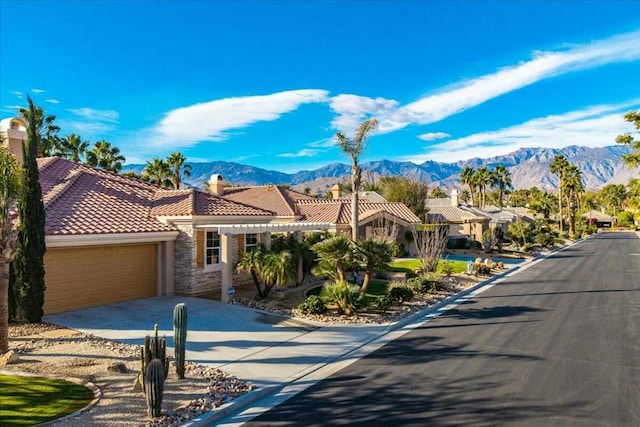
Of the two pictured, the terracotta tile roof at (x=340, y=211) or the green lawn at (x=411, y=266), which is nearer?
the green lawn at (x=411, y=266)

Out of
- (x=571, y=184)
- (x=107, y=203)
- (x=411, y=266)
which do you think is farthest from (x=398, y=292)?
(x=571, y=184)

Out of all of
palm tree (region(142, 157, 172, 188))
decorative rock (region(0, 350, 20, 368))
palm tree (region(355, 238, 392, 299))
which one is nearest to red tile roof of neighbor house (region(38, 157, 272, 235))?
decorative rock (region(0, 350, 20, 368))

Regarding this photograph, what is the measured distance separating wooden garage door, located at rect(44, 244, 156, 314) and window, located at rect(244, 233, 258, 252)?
4612 mm

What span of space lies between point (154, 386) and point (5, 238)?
6018 millimetres

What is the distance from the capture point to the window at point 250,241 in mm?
21625

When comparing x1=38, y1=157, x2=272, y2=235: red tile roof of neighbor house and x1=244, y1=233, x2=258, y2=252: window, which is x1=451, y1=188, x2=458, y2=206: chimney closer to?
x1=38, y1=157, x2=272, y2=235: red tile roof of neighbor house

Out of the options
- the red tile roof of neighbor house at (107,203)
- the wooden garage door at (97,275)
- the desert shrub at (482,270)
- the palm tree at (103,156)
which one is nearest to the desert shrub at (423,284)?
the desert shrub at (482,270)

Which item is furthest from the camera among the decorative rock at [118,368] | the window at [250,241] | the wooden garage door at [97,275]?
the window at [250,241]

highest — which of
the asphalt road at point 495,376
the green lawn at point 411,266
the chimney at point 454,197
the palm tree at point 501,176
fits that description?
the palm tree at point 501,176

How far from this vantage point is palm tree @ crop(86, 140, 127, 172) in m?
38.6

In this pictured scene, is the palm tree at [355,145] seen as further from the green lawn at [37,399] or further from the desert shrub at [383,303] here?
the green lawn at [37,399]

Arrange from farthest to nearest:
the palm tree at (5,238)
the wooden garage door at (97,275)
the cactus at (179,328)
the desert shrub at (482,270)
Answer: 1. the desert shrub at (482,270)
2. the wooden garage door at (97,275)
3. the palm tree at (5,238)
4. the cactus at (179,328)

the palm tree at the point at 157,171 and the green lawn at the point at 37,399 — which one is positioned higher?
the palm tree at the point at 157,171

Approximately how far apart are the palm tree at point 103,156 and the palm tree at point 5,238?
2927 centimetres
